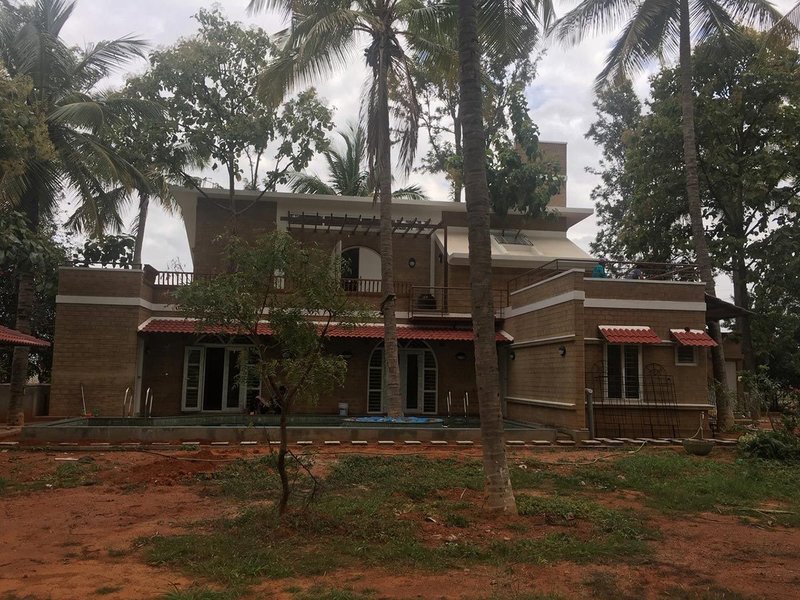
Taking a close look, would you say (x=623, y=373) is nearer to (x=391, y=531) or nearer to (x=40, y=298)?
(x=391, y=531)

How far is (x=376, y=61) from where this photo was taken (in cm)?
1697

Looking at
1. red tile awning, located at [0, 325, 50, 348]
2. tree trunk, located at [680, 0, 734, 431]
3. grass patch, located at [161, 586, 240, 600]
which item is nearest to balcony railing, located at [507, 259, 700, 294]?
tree trunk, located at [680, 0, 734, 431]

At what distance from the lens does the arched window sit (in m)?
20.4

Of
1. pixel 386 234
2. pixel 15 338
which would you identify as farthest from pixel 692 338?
pixel 15 338

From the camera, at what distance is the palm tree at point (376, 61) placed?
15305 mm

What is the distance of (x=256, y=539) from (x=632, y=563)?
368 centimetres

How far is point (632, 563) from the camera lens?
6.13m

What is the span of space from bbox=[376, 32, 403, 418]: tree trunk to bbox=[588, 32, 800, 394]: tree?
10510mm

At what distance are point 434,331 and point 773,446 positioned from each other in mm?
9332

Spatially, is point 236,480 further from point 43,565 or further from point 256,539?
point 43,565

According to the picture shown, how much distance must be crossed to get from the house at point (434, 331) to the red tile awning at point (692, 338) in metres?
0.04

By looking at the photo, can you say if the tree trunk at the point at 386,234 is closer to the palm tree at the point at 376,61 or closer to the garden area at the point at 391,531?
the palm tree at the point at 376,61

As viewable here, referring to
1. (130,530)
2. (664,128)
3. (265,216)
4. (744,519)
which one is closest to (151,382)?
(265,216)

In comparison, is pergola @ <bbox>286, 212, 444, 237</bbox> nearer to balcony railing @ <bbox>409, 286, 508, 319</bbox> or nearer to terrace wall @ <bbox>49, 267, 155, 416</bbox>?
balcony railing @ <bbox>409, 286, 508, 319</bbox>
